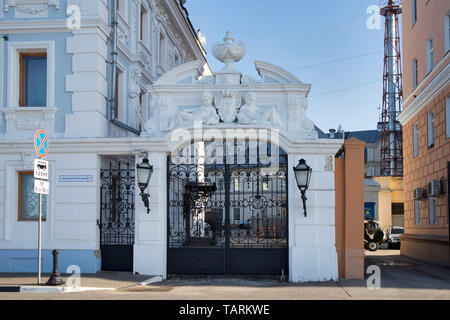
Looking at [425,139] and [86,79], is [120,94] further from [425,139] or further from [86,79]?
[425,139]

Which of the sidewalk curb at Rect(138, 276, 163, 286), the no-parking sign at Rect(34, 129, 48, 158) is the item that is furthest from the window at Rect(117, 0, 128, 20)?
the sidewalk curb at Rect(138, 276, 163, 286)

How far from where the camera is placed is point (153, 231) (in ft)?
47.5

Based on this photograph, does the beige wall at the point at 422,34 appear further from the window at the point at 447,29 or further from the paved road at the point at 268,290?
the paved road at the point at 268,290

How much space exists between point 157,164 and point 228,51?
11.0 feet

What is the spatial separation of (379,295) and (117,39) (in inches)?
398

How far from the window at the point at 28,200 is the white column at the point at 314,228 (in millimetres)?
6393

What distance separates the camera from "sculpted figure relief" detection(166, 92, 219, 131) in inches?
576

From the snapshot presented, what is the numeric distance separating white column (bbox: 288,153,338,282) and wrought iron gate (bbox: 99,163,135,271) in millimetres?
4077

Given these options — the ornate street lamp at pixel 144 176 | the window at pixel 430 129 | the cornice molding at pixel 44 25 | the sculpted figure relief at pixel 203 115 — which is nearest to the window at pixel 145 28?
the cornice molding at pixel 44 25

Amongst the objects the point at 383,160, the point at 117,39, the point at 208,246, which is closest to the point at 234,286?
the point at 208,246

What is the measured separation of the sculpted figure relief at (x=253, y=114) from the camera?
14.6m

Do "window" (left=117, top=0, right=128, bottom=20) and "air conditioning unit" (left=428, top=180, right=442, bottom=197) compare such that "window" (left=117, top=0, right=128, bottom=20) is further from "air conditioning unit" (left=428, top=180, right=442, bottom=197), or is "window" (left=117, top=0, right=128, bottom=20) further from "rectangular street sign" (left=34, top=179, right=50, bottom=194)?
"air conditioning unit" (left=428, top=180, right=442, bottom=197)

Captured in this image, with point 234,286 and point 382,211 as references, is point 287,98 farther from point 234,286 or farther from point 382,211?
point 382,211

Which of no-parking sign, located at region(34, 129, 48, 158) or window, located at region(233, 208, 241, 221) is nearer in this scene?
no-parking sign, located at region(34, 129, 48, 158)
